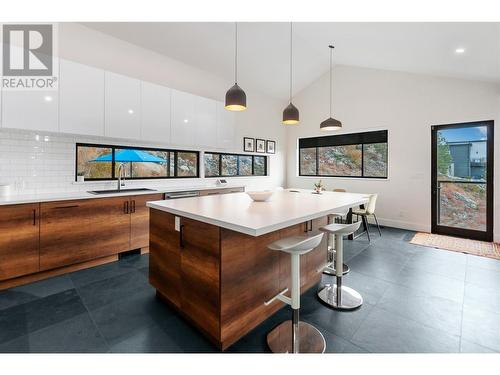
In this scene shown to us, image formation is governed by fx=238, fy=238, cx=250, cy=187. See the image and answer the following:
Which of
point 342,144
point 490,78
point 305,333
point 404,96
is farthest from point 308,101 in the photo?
point 305,333

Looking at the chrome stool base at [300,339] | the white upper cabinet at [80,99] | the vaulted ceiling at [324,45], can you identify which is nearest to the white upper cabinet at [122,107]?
the white upper cabinet at [80,99]

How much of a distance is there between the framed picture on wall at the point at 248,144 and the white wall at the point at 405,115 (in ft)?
6.67

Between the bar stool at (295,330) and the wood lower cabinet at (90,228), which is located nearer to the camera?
the bar stool at (295,330)

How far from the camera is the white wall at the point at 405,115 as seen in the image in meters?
4.19

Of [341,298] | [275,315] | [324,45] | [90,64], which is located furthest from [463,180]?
[90,64]

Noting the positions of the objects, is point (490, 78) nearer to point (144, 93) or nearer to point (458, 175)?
point (458, 175)

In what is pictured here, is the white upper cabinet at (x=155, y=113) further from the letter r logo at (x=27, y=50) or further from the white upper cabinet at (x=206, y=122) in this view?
the letter r logo at (x=27, y=50)

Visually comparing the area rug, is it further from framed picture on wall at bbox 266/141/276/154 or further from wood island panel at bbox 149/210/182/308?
wood island panel at bbox 149/210/182/308

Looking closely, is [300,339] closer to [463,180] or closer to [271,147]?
[463,180]

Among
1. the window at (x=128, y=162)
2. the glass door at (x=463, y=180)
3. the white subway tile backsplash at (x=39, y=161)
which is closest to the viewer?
the white subway tile backsplash at (x=39, y=161)

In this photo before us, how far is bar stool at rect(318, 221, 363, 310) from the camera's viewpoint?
2197 millimetres

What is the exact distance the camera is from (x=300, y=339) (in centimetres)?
177

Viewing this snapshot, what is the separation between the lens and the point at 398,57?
409 centimetres

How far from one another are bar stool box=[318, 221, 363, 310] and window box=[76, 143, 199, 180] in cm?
294
